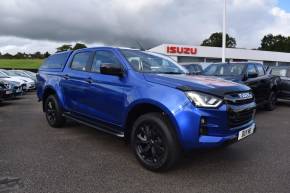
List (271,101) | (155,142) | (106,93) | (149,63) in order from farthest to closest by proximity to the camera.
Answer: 1. (271,101)
2. (149,63)
3. (106,93)
4. (155,142)

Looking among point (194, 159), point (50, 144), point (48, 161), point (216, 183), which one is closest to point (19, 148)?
point (50, 144)

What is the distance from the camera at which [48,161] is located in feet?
14.8

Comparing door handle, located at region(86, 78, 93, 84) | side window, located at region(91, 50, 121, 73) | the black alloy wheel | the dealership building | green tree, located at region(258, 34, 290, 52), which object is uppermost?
green tree, located at region(258, 34, 290, 52)

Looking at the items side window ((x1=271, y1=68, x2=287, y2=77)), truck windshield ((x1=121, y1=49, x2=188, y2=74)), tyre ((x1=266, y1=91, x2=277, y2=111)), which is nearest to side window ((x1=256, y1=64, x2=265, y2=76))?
tyre ((x1=266, y1=91, x2=277, y2=111))

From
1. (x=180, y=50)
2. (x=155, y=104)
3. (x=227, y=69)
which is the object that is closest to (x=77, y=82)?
(x=155, y=104)

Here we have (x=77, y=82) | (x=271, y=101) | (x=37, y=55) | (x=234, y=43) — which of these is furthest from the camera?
(x=234, y=43)

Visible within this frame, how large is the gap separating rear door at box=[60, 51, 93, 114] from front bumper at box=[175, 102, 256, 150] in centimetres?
220

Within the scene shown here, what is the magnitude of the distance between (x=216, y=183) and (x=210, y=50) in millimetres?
34324

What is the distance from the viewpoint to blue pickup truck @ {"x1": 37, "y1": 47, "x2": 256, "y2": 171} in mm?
3715

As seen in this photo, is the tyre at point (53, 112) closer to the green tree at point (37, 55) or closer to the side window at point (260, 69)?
the side window at point (260, 69)

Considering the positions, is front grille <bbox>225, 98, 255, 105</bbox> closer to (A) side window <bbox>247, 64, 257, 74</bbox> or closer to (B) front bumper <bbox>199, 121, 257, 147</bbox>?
(B) front bumper <bbox>199, 121, 257, 147</bbox>

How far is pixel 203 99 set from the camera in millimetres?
3729

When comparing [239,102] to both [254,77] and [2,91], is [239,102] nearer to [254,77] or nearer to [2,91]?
[254,77]

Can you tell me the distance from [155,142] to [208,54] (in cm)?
3395
